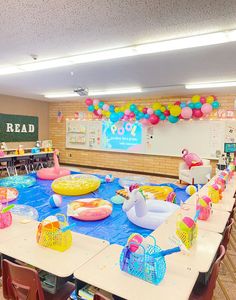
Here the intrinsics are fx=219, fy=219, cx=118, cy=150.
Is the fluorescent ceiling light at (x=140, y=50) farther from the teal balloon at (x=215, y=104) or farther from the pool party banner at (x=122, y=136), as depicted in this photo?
the pool party banner at (x=122, y=136)

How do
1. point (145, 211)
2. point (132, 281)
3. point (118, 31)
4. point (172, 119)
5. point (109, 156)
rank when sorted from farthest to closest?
point (109, 156) < point (172, 119) < point (145, 211) < point (118, 31) < point (132, 281)

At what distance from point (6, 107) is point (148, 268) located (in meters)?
7.98

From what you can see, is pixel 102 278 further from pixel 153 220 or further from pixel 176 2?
pixel 176 2

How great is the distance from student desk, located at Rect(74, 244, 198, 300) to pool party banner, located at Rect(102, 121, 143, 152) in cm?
607

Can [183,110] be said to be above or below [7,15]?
below

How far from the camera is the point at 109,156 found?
7.95 metres

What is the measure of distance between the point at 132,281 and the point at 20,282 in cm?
71

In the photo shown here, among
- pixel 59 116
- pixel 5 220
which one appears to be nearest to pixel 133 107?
pixel 59 116

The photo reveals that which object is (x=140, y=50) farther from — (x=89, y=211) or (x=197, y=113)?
(x=197, y=113)

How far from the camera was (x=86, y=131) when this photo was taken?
8305 millimetres

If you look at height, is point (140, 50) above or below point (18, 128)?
above

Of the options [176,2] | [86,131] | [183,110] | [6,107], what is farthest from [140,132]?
[176,2]

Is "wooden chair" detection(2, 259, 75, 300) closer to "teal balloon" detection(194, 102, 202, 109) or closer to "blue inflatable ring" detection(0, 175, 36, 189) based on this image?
"blue inflatable ring" detection(0, 175, 36, 189)

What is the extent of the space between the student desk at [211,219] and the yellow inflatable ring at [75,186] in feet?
7.02
